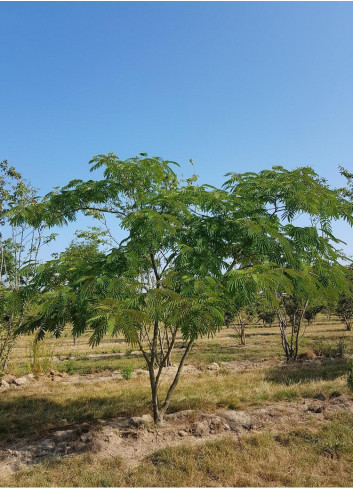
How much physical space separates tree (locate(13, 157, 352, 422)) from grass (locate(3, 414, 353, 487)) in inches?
78.9

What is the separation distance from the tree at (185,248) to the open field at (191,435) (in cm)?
138

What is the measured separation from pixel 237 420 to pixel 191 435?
1.15 m

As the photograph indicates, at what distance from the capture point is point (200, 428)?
7.34 metres

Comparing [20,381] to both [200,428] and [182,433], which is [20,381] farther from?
[200,428]

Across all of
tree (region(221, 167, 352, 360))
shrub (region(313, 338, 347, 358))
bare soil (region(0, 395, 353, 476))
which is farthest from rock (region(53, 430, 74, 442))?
shrub (region(313, 338, 347, 358))

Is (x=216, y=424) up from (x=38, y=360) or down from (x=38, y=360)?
down

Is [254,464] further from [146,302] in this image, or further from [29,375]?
[29,375]

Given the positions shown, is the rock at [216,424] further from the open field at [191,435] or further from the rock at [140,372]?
the rock at [140,372]

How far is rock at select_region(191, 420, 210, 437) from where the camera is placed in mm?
7254

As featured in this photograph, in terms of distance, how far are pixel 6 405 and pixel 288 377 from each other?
9.45m

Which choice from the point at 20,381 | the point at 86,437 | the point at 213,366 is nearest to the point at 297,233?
the point at 86,437

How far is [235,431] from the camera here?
7391 mm

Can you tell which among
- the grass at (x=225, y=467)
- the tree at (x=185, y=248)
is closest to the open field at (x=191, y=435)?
the grass at (x=225, y=467)

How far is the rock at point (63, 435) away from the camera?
24.0ft
